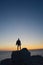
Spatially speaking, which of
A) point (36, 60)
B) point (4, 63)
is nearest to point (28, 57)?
point (36, 60)

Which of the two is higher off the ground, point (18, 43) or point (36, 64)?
point (18, 43)

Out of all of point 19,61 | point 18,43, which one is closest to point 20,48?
point 18,43

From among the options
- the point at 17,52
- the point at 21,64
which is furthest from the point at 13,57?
the point at 21,64

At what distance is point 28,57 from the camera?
6681cm

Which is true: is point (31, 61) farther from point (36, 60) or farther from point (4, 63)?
point (4, 63)

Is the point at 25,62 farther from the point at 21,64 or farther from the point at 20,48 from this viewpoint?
the point at 20,48

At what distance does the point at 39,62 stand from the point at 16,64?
731 centimetres

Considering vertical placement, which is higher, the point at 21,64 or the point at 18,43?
the point at 18,43

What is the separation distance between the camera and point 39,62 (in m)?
64.1

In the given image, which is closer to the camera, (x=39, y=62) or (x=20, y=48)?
(x=39, y=62)

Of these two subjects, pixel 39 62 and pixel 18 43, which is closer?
pixel 39 62

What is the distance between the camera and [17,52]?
6800 centimetres

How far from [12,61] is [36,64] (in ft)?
28.8

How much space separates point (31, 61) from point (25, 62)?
7.45 ft
